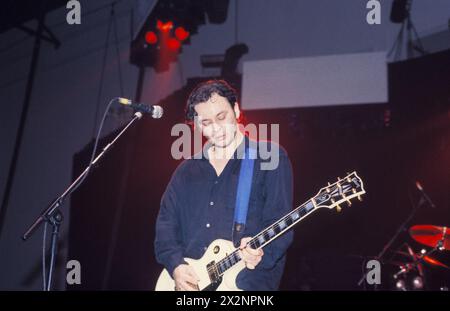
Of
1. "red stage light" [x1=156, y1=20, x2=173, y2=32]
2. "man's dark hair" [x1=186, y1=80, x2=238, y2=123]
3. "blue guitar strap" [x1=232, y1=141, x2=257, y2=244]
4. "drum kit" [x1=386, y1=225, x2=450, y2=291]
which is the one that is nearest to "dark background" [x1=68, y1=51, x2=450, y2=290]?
"drum kit" [x1=386, y1=225, x2=450, y2=291]

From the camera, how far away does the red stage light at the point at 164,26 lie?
20.6 feet

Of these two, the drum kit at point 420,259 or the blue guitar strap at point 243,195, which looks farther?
the drum kit at point 420,259

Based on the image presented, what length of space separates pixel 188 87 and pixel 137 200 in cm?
173

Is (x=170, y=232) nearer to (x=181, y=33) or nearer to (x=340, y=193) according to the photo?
(x=340, y=193)

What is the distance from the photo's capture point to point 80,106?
9023mm

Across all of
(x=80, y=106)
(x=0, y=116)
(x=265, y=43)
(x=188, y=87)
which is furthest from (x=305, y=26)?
(x=0, y=116)

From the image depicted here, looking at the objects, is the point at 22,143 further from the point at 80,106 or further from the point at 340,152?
the point at 340,152

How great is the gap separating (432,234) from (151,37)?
13.9ft

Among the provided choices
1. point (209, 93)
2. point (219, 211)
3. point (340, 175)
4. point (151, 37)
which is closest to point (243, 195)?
point (219, 211)

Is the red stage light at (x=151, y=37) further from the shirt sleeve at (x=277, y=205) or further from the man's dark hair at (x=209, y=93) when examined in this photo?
the shirt sleeve at (x=277, y=205)

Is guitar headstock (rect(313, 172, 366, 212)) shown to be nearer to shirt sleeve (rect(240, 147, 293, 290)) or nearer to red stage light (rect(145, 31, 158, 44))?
shirt sleeve (rect(240, 147, 293, 290))

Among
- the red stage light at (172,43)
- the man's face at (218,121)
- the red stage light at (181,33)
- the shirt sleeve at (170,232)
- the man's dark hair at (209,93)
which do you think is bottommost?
the shirt sleeve at (170,232)

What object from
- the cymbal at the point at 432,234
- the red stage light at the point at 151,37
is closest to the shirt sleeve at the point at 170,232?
the cymbal at the point at 432,234

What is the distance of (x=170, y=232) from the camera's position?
10.9 feet
